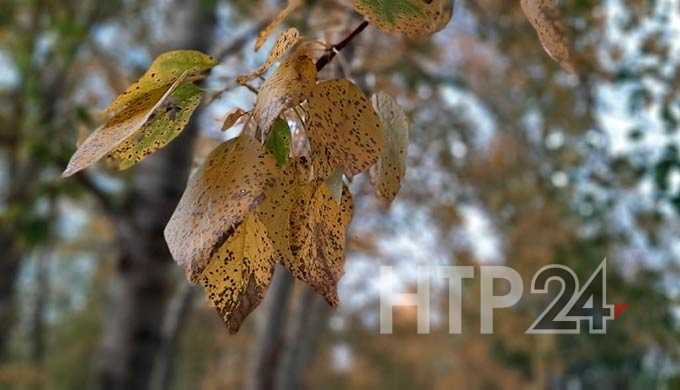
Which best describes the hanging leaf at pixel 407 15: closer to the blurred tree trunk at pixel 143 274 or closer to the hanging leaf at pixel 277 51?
the hanging leaf at pixel 277 51

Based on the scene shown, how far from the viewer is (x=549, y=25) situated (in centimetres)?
47

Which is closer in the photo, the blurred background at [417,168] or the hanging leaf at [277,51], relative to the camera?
the hanging leaf at [277,51]

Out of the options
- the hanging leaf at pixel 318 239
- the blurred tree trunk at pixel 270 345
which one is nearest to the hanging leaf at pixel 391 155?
the hanging leaf at pixel 318 239

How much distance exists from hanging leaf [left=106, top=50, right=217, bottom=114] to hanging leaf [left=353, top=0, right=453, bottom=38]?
97mm

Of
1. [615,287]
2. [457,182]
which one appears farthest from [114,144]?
[457,182]

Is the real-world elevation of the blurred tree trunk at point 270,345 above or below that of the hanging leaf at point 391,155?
below

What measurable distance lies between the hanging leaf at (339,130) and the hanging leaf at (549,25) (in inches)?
4.8

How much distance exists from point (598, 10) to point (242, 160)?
124 inches

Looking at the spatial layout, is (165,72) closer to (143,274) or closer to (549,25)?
(549,25)

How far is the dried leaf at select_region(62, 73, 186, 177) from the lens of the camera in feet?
1.29

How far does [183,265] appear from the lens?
39cm

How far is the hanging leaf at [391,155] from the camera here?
1.53 ft

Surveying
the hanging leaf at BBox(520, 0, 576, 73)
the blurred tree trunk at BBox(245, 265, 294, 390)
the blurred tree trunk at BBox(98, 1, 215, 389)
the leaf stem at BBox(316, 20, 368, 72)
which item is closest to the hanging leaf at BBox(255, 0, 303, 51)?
the leaf stem at BBox(316, 20, 368, 72)

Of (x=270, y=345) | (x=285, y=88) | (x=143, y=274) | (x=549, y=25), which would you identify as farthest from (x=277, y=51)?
(x=270, y=345)
